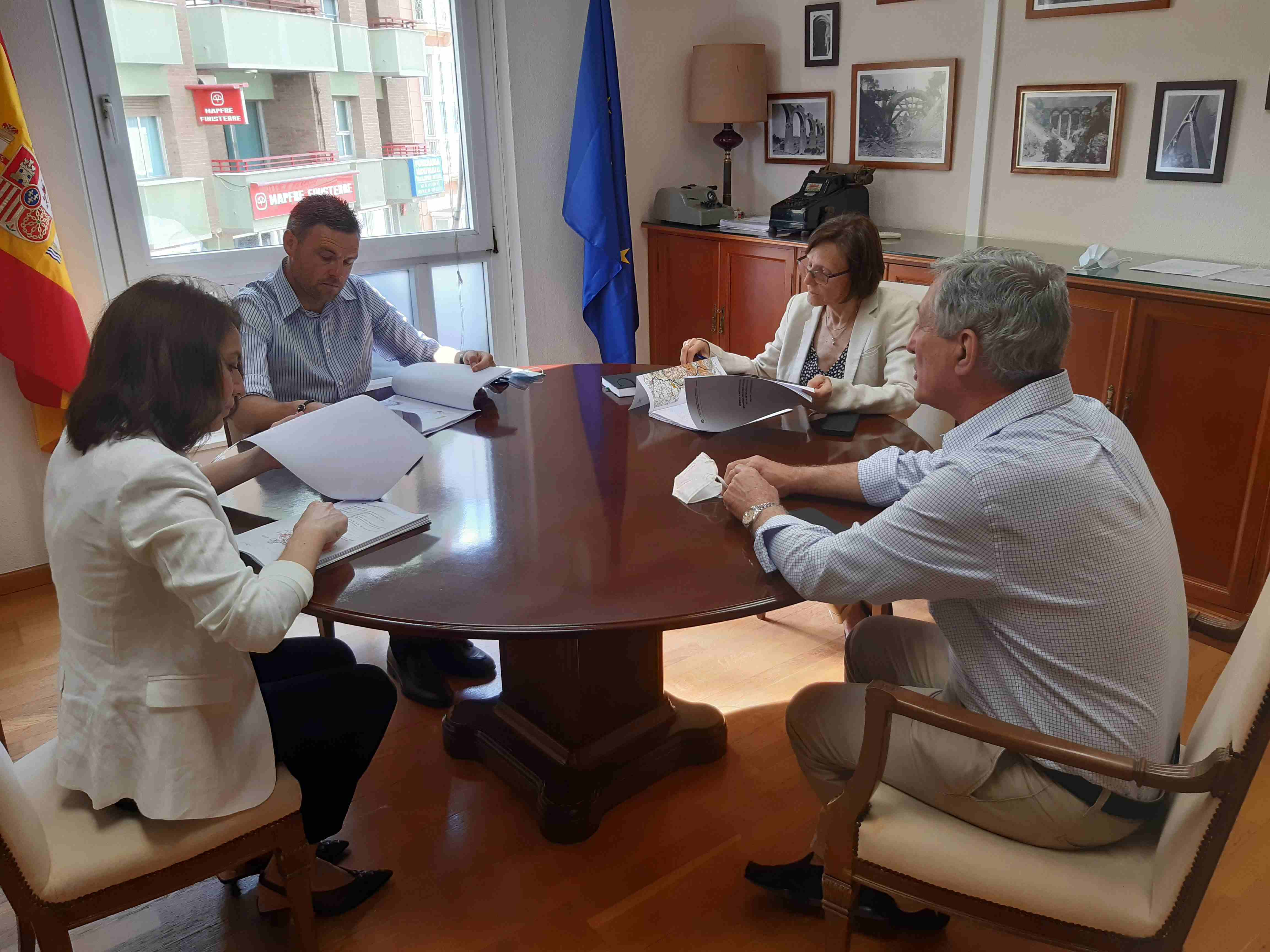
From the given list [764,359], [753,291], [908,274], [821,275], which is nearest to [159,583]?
[821,275]

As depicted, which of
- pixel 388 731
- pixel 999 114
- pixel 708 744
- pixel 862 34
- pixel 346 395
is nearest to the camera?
pixel 708 744

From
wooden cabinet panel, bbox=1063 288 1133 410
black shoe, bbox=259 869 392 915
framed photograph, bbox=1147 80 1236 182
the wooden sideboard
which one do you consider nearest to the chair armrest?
black shoe, bbox=259 869 392 915

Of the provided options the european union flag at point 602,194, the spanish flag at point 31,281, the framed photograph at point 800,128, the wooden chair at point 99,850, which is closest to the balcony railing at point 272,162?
the spanish flag at point 31,281

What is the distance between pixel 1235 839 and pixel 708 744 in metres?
1.12

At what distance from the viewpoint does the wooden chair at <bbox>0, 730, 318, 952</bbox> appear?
1.27 m

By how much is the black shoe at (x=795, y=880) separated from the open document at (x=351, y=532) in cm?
94

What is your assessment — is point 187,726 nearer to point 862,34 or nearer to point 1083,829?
point 1083,829

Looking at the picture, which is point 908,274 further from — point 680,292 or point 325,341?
point 325,341

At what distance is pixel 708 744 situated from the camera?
2.25 metres

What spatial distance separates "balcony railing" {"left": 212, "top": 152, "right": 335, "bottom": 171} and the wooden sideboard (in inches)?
87.6

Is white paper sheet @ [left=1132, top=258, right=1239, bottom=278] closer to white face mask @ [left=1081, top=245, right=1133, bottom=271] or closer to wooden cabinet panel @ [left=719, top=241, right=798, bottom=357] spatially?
white face mask @ [left=1081, top=245, right=1133, bottom=271]

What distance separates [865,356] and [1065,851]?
1.42 m

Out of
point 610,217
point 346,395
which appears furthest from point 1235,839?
point 610,217

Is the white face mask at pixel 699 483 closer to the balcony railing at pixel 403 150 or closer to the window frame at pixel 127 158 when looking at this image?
the window frame at pixel 127 158
